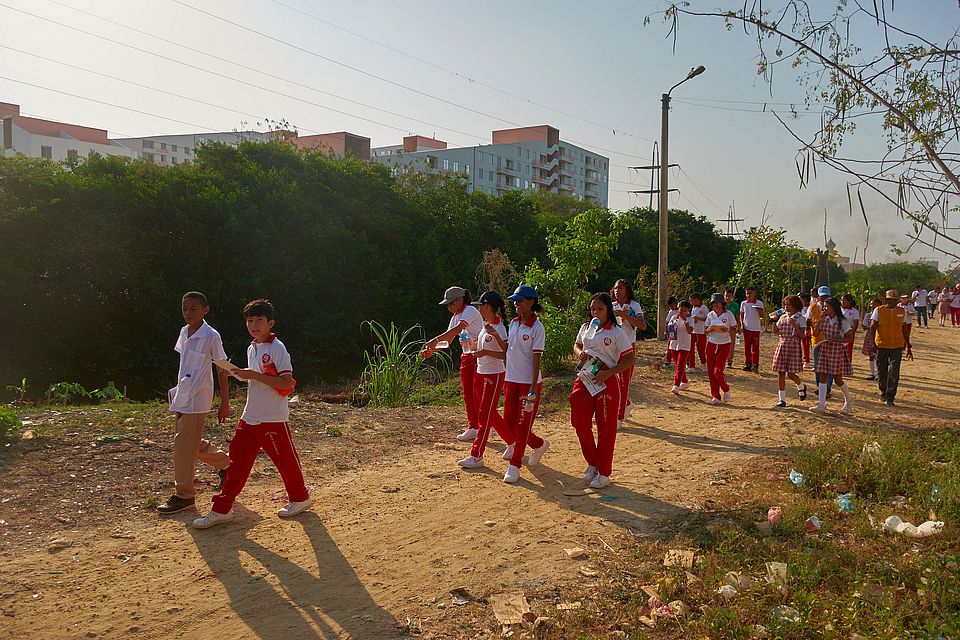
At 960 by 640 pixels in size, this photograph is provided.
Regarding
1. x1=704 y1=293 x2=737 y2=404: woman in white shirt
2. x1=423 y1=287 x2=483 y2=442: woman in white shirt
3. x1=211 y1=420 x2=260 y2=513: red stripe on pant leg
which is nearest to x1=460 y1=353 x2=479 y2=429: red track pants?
x1=423 y1=287 x2=483 y2=442: woman in white shirt

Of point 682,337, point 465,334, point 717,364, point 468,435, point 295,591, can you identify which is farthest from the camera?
point 682,337

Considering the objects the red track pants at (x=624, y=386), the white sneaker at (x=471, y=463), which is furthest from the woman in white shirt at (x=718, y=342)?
the white sneaker at (x=471, y=463)

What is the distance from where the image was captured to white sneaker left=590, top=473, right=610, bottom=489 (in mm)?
6445

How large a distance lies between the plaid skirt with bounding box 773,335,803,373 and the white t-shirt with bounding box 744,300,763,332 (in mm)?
3793

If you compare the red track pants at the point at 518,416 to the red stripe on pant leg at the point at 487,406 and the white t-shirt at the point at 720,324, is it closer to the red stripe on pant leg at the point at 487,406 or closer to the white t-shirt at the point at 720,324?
the red stripe on pant leg at the point at 487,406

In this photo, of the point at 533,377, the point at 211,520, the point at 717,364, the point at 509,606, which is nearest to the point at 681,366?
the point at 717,364

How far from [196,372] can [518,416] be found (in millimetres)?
2894

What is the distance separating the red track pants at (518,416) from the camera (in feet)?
21.5

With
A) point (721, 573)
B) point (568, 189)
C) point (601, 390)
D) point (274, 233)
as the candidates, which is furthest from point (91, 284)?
point (568, 189)

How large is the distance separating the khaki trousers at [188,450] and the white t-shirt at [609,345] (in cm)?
326

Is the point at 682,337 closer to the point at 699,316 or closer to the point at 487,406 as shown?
the point at 699,316

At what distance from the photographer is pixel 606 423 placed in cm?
637

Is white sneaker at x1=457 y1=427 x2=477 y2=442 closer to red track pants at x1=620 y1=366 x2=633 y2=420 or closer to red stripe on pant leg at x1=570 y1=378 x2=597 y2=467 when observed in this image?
red track pants at x1=620 y1=366 x2=633 y2=420

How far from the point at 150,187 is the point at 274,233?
416 centimetres
